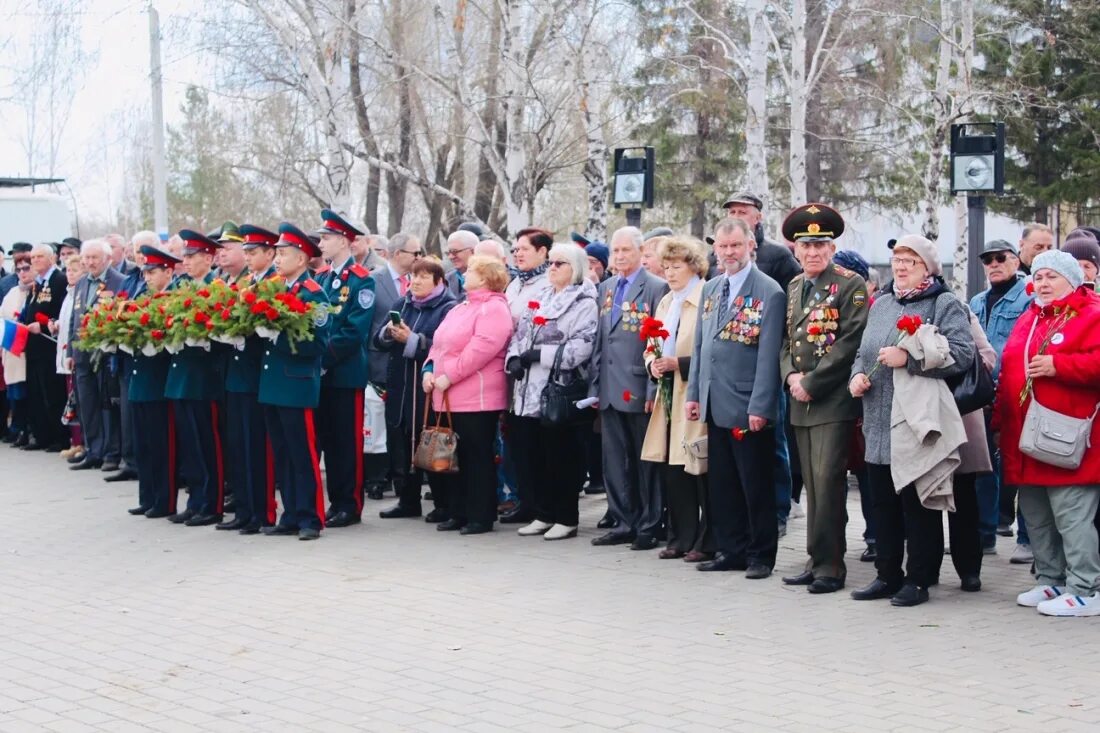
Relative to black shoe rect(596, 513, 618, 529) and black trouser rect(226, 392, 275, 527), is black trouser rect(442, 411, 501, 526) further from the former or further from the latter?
black trouser rect(226, 392, 275, 527)

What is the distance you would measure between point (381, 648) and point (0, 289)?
1152cm

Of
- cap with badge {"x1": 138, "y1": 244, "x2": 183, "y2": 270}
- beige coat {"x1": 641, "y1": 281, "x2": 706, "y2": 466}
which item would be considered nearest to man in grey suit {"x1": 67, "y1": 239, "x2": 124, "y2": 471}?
cap with badge {"x1": 138, "y1": 244, "x2": 183, "y2": 270}

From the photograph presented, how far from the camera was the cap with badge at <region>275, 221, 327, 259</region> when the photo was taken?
10.1 metres

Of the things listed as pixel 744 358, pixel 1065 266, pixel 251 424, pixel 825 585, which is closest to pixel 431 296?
pixel 251 424

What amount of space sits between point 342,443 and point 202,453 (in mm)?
1074

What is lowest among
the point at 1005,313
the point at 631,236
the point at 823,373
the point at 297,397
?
the point at 297,397

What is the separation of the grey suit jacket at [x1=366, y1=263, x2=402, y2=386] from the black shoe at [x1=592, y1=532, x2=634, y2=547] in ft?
8.28

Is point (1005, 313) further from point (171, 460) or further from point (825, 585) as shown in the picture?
point (171, 460)

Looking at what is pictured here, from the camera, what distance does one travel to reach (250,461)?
399 inches

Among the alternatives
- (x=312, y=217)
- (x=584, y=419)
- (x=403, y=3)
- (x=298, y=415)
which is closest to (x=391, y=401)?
(x=298, y=415)

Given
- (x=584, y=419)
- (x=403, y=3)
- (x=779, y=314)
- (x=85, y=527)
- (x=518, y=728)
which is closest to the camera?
(x=518, y=728)

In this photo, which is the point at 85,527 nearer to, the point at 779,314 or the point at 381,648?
the point at 381,648

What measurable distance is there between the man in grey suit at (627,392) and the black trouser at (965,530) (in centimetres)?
212

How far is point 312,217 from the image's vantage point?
4659 cm
